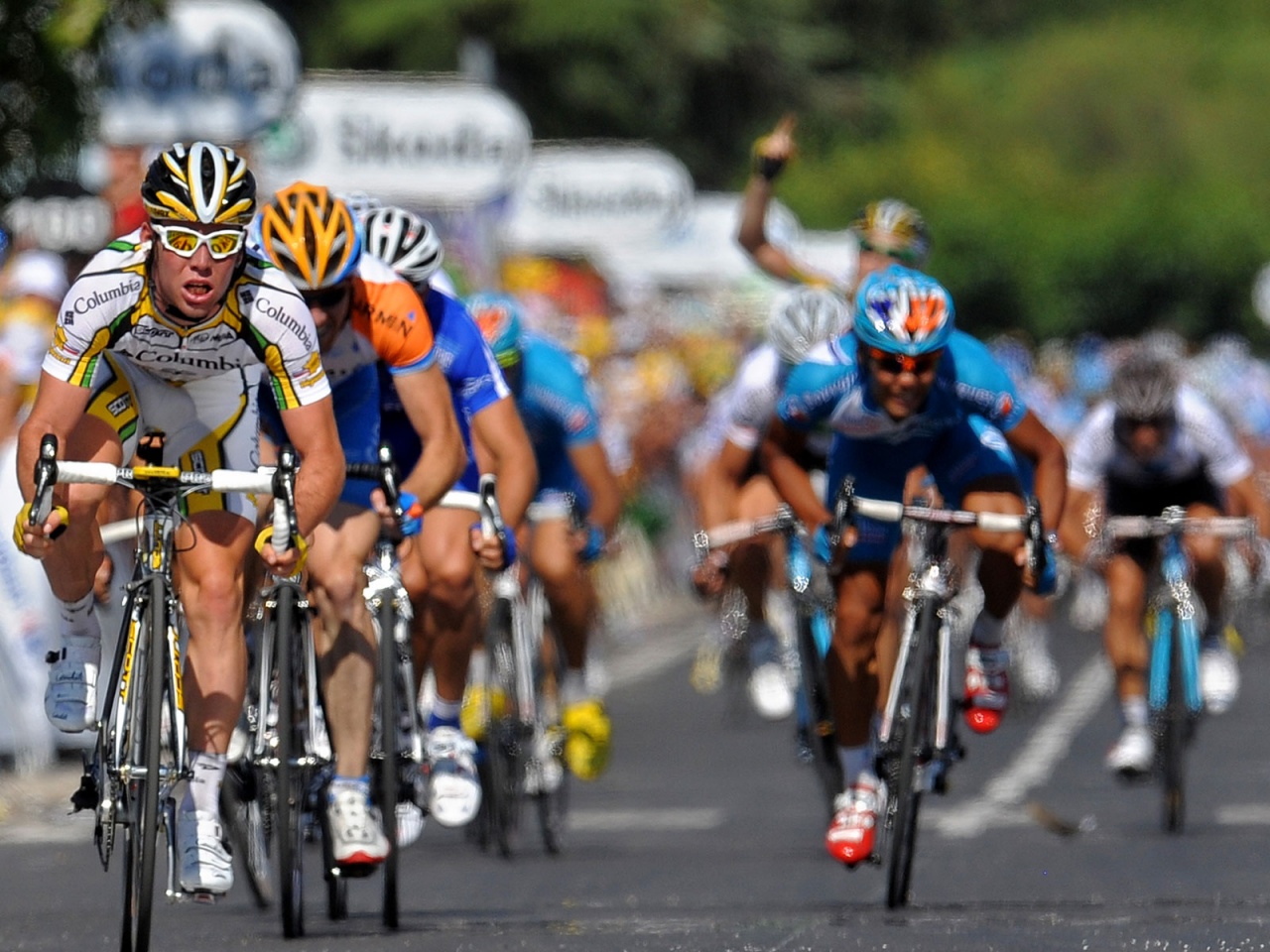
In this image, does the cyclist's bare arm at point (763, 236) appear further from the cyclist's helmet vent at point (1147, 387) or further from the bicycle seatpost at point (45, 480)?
the bicycle seatpost at point (45, 480)

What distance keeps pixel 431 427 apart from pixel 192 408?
51.1 inches

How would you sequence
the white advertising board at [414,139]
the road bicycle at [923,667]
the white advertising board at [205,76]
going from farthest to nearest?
the white advertising board at [414,139] → the white advertising board at [205,76] → the road bicycle at [923,667]

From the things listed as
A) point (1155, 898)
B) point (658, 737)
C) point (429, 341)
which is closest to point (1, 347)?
point (658, 737)

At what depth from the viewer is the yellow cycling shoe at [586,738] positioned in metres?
12.6

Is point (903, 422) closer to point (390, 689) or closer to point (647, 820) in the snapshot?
point (390, 689)

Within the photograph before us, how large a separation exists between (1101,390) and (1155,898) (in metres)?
16.5

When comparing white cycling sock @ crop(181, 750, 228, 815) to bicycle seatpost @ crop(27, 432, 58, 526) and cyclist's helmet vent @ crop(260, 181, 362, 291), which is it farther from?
cyclist's helmet vent @ crop(260, 181, 362, 291)

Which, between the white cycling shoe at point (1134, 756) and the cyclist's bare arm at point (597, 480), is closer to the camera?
the white cycling shoe at point (1134, 756)

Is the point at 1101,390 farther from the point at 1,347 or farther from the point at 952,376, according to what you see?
the point at 952,376

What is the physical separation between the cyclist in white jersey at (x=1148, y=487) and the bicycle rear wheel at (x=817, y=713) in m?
2.08

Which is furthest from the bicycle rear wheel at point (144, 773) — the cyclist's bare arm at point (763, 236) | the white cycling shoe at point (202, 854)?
the cyclist's bare arm at point (763, 236)

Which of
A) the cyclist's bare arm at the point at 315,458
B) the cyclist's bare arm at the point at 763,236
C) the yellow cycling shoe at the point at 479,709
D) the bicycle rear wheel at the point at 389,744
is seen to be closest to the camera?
the cyclist's bare arm at the point at 315,458

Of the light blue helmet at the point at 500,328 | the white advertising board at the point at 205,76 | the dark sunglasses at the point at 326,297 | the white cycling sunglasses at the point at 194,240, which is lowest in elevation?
the white cycling sunglasses at the point at 194,240

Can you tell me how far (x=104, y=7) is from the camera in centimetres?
1351
